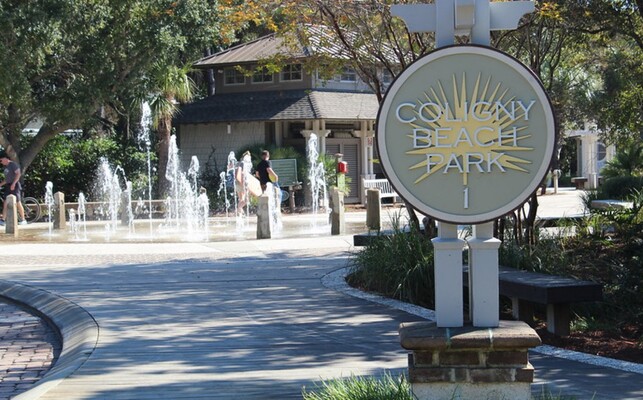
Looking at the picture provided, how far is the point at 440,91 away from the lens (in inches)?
227

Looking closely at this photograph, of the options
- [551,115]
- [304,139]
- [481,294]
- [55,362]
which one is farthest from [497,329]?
[304,139]

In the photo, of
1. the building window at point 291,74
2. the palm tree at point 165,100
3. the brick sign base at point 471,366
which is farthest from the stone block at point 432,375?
the building window at point 291,74

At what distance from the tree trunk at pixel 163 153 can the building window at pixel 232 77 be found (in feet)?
14.3

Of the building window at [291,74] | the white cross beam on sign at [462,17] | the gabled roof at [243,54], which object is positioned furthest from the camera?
the building window at [291,74]

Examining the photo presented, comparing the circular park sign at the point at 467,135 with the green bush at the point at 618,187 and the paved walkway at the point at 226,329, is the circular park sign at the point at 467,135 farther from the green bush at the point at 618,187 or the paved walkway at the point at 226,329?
the green bush at the point at 618,187

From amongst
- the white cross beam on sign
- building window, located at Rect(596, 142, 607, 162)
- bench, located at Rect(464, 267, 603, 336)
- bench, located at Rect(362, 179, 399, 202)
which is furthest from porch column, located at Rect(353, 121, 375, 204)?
the white cross beam on sign

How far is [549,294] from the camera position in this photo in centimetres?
859

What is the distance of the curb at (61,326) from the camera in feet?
23.4

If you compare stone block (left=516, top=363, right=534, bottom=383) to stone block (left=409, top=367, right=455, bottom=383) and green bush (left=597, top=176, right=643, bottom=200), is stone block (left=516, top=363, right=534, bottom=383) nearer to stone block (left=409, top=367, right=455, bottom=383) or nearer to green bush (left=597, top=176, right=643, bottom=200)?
stone block (left=409, top=367, right=455, bottom=383)

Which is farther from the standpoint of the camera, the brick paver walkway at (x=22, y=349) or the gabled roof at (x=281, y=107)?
the gabled roof at (x=281, y=107)

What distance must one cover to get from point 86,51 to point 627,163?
1780 cm

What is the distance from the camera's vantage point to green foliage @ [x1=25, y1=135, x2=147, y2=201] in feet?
98.1

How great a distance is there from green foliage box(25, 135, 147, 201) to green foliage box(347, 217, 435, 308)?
19866mm

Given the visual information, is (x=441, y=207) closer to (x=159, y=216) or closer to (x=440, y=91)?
(x=440, y=91)
